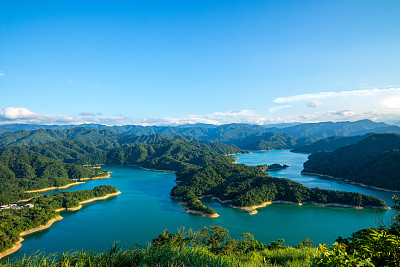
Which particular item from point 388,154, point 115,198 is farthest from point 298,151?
point 115,198

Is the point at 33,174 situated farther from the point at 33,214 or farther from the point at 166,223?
the point at 166,223

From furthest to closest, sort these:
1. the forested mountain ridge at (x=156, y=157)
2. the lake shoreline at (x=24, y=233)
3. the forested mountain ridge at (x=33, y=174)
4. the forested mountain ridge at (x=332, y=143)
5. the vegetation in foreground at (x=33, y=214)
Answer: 1. the forested mountain ridge at (x=332, y=143)
2. the forested mountain ridge at (x=156, y=157)
3. the forested mountain ridge at (x=33, y=174)
4. the vegetation in foreground at (x=33, y=214)
5. the lake shoreline at (x=24, y=233)

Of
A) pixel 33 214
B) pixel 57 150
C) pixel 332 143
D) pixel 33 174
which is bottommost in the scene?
pixel 33 174

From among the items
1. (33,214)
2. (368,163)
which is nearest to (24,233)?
(33,214)

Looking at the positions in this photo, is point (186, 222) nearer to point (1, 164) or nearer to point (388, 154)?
point (388, 154)

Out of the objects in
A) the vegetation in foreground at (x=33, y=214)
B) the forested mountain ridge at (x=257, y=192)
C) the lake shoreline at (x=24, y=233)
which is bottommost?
the lake shoreline at (x=24, y=233)

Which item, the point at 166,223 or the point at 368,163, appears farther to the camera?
the point at 368,163

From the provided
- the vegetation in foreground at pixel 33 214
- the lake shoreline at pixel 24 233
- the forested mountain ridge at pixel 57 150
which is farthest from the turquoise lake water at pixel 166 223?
the forested mountain ridge at pixel 57 150

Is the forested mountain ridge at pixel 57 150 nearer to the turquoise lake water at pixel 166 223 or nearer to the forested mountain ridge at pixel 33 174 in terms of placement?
the forested mountain ridge at pixel 33 174
